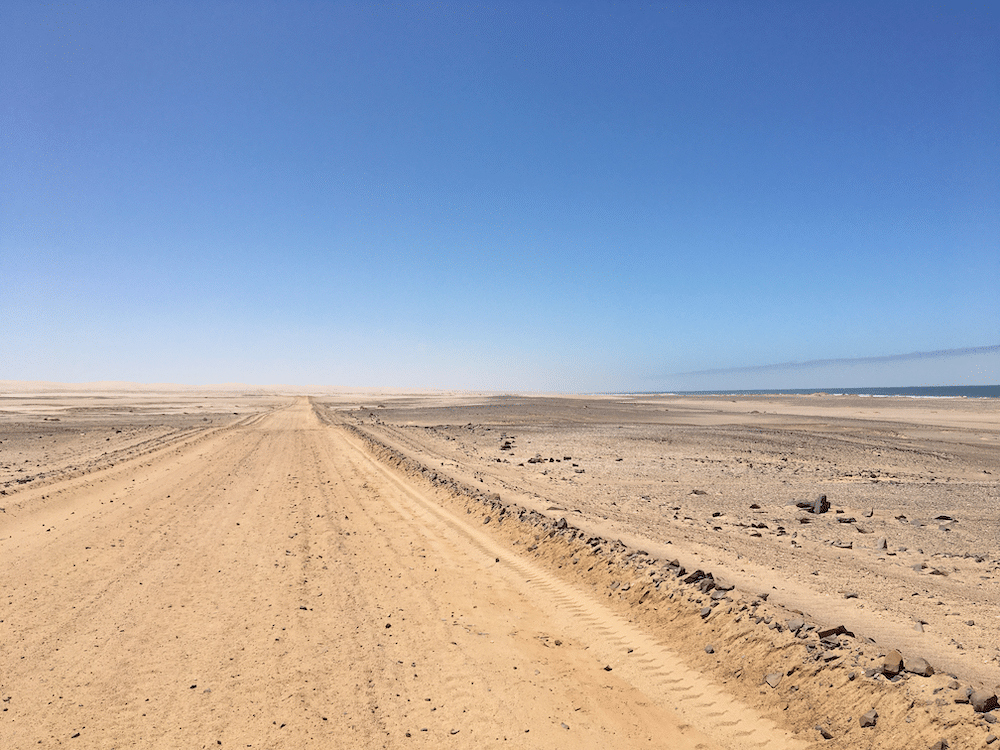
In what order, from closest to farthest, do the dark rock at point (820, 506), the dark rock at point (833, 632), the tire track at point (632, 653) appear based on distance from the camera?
the tire track at point (632, 653) → the dark rock at point (833, 632) → the dark rock at point (820, 506)

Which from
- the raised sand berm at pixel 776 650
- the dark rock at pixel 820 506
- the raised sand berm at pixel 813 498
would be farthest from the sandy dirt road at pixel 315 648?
the dark rock at pixel 820 506

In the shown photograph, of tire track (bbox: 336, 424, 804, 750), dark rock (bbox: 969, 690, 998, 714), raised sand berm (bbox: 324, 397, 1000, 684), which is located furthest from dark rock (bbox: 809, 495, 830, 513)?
dark rock (bbox: 969, 690, 998, 714)

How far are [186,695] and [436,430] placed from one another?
31.0 meters

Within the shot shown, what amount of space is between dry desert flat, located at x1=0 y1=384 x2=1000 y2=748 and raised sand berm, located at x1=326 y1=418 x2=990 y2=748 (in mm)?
25

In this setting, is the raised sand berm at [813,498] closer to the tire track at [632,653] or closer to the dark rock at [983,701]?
the dark rock at [983,701]

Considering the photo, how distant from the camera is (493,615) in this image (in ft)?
22.1

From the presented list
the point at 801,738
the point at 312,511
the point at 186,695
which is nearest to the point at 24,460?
the point at 312,511

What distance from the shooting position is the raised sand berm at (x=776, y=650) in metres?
4.25

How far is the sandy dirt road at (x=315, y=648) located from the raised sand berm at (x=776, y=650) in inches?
14.1

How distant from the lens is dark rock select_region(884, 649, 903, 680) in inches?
184

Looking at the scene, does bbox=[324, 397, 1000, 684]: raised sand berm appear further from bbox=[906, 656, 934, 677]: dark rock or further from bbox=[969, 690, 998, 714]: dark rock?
bbox=[969, 690, 998, 714]: dark rock

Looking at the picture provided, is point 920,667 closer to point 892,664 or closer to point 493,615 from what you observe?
point 892,664

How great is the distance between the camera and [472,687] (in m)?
5.05

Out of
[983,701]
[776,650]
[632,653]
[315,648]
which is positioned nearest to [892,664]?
[983,701]
